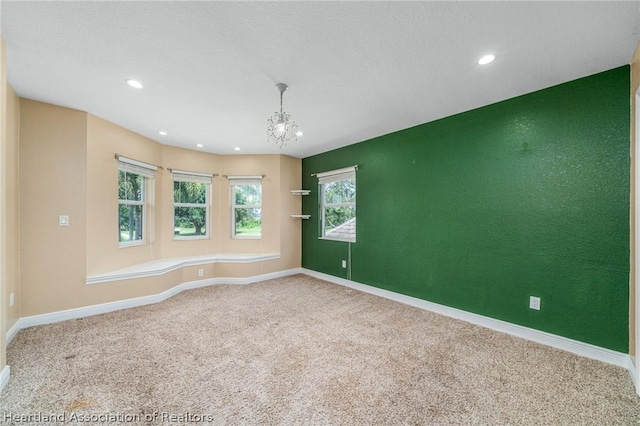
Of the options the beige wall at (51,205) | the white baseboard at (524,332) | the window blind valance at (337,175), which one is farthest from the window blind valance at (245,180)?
the white baseboard at (524,332)

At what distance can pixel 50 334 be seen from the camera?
8.55ft

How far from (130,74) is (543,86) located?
12.7ft

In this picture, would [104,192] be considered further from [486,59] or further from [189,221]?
[486,59]

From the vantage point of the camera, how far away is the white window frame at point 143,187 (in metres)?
3.72

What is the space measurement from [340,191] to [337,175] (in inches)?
12.1

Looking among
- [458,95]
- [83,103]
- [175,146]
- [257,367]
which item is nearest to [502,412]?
[257,367]

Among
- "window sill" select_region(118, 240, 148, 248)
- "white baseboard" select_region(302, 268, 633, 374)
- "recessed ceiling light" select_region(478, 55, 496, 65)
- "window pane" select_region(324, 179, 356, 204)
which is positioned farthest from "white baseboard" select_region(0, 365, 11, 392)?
"recessed ceiling light" select_region(478, 55, 496, 65)

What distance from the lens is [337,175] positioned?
4.76 meters

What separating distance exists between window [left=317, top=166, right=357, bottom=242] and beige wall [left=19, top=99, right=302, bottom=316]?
68.2 inches

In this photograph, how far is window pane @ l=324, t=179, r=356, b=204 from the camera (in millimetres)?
4586

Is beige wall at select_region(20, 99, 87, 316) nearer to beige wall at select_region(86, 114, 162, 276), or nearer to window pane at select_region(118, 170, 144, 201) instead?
beige wall at select_region(86, 114, 162, 276)

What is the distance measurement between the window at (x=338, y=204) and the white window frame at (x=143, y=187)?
2.95 m

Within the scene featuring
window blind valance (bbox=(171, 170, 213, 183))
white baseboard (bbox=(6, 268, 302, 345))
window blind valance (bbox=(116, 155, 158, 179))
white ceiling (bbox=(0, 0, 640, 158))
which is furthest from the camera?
window blind valance (bbox=(171, 170, 213, 183))

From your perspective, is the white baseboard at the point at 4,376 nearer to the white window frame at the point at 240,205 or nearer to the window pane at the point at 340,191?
the white window frame at the point at 240,205
